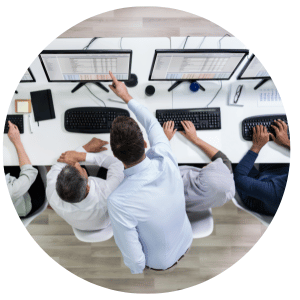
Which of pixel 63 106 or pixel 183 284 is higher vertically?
pixel 63 106

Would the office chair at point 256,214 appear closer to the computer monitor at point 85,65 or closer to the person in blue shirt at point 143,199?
the person in blue shirt at point 143,199

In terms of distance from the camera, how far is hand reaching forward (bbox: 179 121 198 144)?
191 cm

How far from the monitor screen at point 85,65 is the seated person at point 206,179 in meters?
0.53

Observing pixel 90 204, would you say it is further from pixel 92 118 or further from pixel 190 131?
pixel 190 131

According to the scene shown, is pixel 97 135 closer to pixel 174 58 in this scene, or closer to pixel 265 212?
pixel 174 58

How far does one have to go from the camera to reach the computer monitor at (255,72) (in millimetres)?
1760

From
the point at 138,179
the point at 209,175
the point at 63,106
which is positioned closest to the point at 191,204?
the point at 209,175

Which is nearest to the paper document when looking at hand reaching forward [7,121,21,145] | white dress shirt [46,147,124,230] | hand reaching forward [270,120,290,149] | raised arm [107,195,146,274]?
hand reaching forward [270,120,290,149]

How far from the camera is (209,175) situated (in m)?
1.72

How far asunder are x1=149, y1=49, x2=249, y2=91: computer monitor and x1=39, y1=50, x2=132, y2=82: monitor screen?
209 millimetres

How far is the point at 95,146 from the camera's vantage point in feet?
6.24

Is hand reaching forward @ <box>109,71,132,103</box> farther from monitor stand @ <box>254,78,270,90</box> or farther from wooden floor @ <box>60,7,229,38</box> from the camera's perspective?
monitor stand @ <box>254,78,270,90</box>

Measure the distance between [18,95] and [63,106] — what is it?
35 centimetres

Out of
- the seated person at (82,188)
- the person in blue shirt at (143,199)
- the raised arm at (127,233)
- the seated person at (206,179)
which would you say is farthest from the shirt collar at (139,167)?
the seated person at (206,179)
